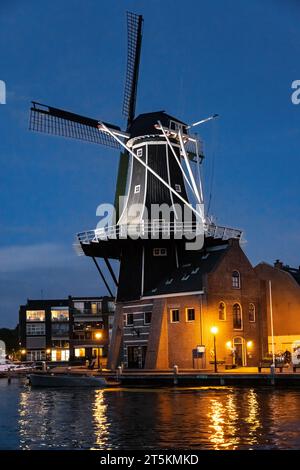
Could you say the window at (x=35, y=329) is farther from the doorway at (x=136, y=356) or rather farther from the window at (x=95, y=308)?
the doorway at (x=136, y=356)

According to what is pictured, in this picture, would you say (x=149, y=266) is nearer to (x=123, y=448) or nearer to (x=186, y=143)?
(x=186, y=143)

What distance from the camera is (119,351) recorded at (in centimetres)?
6444

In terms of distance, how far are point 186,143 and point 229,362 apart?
2032 cm

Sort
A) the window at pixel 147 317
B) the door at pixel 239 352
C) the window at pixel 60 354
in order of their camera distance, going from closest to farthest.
A: the door at pixel 239 352 < the window at pixel 147 317 < the window at pixel 60 354

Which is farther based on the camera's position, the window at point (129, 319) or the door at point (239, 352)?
the window at point (129, 319)

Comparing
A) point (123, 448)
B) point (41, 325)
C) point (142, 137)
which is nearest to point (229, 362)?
point (142, 137)

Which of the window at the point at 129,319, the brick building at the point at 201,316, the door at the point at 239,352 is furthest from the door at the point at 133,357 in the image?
the door at the point at 239,352

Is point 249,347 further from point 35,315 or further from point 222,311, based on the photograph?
point 35,315

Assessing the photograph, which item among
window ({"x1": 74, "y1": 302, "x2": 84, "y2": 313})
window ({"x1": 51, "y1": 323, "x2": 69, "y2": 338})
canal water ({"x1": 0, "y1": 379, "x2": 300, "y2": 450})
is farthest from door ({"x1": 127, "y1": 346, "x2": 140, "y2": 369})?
window ({"x1": 51, "y1": 323, "x2": 69, "y2": 338})

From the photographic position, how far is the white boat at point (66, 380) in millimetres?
54469

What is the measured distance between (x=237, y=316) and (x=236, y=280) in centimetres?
300

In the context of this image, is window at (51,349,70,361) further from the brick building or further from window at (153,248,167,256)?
window at (153,248,167,256)

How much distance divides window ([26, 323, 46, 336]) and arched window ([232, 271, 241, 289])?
7010 cm
